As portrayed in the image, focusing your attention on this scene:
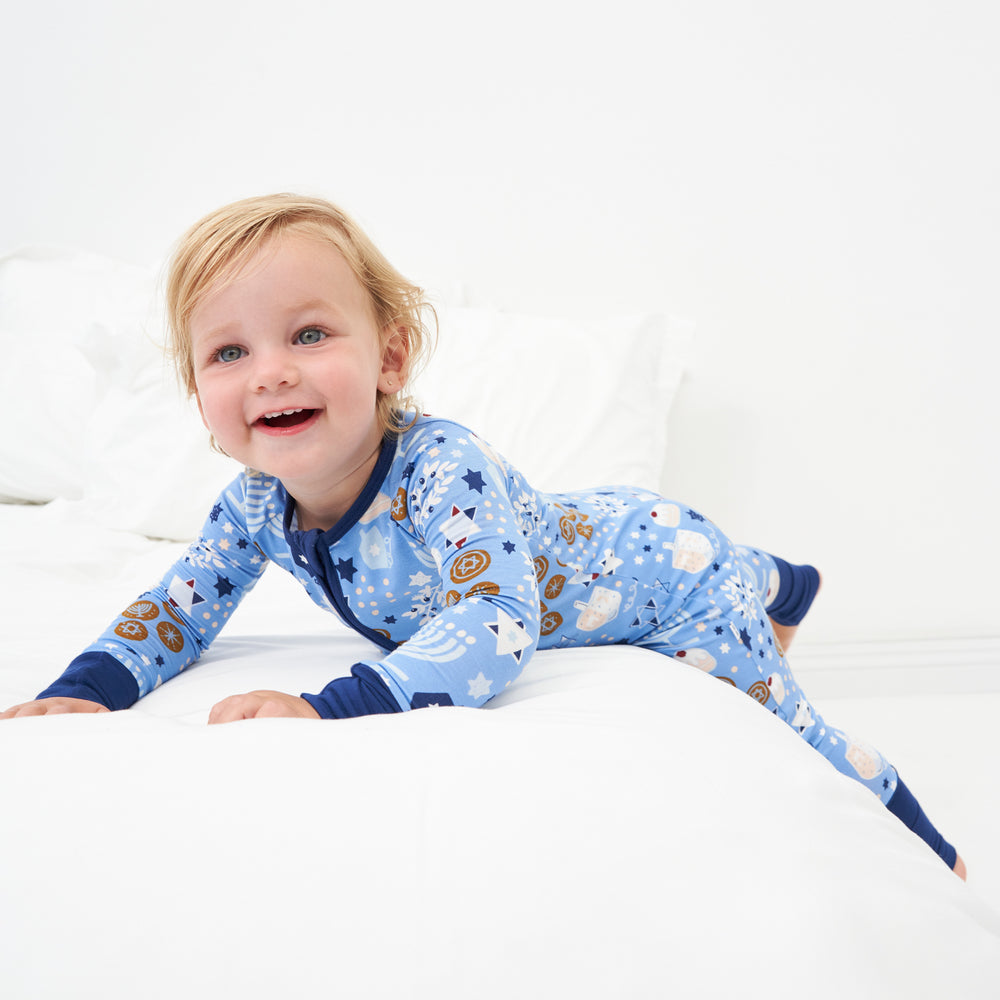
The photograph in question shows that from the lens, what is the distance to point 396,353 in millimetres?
832

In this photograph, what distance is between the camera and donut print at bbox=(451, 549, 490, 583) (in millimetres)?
664

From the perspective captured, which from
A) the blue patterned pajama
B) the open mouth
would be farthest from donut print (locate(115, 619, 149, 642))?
the open mouth

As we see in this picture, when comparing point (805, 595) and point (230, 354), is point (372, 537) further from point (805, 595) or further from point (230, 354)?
point (805, 595)

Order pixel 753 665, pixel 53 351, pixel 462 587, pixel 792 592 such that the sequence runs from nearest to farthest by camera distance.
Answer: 1. pixel 462 587
2. pixel 753 665
3. pixel 792 592
4. pixel 53 351

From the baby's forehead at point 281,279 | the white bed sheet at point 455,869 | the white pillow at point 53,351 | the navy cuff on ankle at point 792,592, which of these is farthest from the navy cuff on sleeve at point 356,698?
the white pillow at point 53,351

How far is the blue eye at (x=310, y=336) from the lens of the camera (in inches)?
28.2

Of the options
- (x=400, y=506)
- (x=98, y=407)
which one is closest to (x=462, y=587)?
(x=400, y=506)

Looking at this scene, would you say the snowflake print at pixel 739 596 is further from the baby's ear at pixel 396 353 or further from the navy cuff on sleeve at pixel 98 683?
the navy cuff on sleeve at pixel 98 683

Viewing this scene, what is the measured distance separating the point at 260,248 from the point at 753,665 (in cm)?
62

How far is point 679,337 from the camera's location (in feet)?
5.40

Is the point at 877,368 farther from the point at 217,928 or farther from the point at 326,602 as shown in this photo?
the point at 217,928

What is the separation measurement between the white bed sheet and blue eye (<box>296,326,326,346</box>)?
13.9 inches

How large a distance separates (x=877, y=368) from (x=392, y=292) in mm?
1253

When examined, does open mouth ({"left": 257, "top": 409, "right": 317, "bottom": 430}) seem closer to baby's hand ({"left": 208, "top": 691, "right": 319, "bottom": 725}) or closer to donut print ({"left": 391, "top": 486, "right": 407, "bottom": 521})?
donut print ({"left": 391, "top": 486, "right": 407, "bottom": 521})
